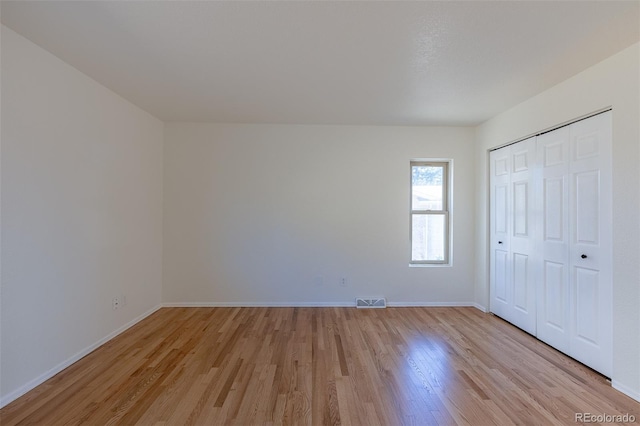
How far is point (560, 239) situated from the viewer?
8.91 feet

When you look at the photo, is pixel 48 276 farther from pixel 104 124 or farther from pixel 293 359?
pixel 293 359

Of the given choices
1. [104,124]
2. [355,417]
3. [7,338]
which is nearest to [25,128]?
[104,124]

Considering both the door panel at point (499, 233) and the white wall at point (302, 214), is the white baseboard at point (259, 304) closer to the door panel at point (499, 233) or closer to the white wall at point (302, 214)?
the white wall at point (302, 214)

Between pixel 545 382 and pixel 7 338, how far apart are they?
404cm

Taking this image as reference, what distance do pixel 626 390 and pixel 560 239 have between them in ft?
4.13

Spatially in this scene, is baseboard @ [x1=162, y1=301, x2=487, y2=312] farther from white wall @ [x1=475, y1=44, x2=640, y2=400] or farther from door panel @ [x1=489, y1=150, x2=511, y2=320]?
white wall @ [x1=475, y1=44, x2=640, y2=400]

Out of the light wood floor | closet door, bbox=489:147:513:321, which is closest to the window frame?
closet door, bbox=489:147:513:321

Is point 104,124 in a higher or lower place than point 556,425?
higher

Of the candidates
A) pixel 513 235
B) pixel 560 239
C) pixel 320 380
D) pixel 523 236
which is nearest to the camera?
pixel 320 380

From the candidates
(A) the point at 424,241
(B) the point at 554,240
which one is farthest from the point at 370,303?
(B) the point at 554,240

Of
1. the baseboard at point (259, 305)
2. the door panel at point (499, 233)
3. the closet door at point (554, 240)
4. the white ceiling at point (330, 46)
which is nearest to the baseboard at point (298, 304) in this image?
the baseboard at point (259, 305)

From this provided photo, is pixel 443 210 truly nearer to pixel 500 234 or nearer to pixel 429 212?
pixel 429 212

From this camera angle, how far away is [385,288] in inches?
160

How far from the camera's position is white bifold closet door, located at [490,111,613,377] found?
231cm
